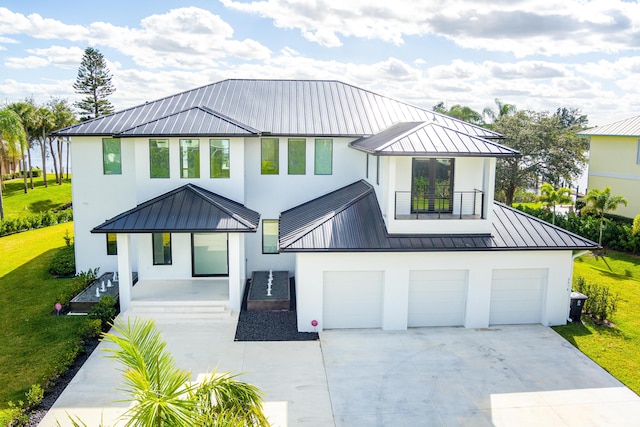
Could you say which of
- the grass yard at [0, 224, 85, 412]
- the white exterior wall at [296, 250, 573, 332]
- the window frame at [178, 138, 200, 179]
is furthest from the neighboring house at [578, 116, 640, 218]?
the grass yard at [0, 224, 85, 412]

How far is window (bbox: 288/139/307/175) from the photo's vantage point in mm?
20756

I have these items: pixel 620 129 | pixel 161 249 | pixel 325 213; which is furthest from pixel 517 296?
pixel 620 129

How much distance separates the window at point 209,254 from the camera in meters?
19.3

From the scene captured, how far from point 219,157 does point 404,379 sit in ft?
34.7

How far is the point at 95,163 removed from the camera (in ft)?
66.5

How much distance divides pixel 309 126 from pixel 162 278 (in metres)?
8.40

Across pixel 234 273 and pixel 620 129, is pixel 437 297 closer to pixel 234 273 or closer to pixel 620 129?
pixel 234 273

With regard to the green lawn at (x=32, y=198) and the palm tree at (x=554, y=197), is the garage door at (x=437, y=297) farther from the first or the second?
the green lawn at (x=32, y=198)

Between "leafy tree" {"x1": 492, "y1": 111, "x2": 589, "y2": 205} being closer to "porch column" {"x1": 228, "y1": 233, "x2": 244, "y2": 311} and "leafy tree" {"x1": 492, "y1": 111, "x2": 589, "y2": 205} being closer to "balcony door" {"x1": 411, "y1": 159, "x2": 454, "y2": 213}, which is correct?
"balcony door" {"x1": 411, "y1": 159, "x2": 454, "y2": 213}

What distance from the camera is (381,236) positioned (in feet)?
52.0

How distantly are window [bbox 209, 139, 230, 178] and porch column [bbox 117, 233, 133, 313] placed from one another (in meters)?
4.03

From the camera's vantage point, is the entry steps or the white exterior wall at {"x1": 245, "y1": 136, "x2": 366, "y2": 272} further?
the white exterior wall at {"x1": 245, "y1": 136, "x2": 366, "y2": 272}

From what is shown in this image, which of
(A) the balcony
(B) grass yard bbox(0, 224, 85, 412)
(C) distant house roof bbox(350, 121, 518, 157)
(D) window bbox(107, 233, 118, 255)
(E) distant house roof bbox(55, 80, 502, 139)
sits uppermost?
(E) distant house roof bbox(55, 80, 502, 139)

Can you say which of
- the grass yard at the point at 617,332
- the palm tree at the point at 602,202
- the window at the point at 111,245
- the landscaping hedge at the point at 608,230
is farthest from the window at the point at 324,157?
the landscaping hedge at the point at 608,230
